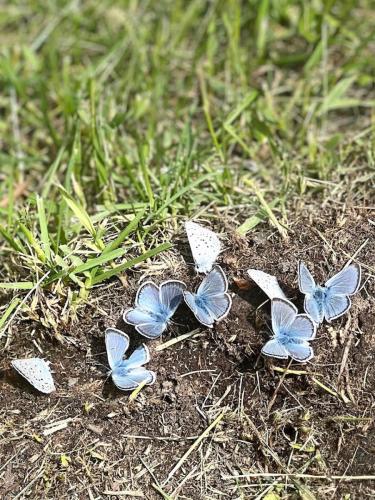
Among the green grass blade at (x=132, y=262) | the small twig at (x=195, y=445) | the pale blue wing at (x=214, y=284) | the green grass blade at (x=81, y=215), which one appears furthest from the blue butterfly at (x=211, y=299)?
the green grass blade at (x=81, y=215)

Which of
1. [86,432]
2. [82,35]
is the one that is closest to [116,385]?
[86,432]

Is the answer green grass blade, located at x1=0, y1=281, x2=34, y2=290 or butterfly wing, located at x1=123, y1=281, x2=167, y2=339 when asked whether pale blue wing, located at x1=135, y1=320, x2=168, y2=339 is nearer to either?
butterfly wing, located at x1=123, y1=281, x2=167, y2=339

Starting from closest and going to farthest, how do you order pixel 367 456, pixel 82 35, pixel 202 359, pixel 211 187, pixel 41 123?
pixel 367 456
pixel 202 359
pixel 211 187
pixel 41 123
pixel 82 35

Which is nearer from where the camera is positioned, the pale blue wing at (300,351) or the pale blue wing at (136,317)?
the pale blue wing at (300,351)

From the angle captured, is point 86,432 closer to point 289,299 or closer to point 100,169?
point 289,299

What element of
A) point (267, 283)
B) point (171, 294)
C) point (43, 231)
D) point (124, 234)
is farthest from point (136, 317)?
point (43, 231)

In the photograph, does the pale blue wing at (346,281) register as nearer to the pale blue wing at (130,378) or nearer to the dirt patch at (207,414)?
the dirt patch at (207,414)

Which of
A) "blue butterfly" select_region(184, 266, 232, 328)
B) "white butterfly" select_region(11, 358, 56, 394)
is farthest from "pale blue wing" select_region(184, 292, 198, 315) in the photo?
"white butterfly" select_region(11, 358, 56, 394)
